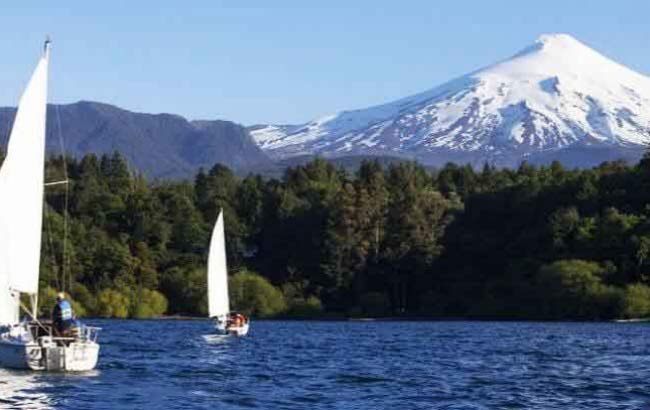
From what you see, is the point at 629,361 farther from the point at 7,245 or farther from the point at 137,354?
the point at 7,245

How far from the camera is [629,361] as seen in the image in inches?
2189

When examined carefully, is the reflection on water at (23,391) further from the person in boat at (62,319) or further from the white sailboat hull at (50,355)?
the person in boat at (62,319)

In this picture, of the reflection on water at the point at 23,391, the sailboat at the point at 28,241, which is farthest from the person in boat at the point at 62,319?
the reflection on water at the point at 23,391

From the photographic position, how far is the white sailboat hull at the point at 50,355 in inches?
1781

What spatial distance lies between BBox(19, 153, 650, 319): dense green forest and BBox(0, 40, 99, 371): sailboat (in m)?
63.5

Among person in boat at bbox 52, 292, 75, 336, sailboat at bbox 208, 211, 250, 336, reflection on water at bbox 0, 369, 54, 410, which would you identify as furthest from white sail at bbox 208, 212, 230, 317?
reflection on water at bbox 0, 369, 54, 410

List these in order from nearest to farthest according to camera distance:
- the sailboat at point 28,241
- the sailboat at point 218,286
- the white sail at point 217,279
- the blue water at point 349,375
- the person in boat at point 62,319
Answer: the blue water at point 349,375, the sailboat at point 28,241, the person in boat at point 62,319, the sailboat at point 218,286, the white sail at point 217,279

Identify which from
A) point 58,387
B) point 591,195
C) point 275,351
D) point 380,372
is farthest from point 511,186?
point 58,387

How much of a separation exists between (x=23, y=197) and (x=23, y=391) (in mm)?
7882

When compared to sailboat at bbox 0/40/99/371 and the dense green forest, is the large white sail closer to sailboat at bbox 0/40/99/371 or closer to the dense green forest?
sailboat at bbox 0/40/99/371

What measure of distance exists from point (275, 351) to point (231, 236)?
233 ft

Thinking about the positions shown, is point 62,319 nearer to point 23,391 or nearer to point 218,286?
point 23,391

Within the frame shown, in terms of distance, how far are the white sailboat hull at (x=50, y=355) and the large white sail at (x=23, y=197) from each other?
127cm

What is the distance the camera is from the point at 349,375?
48.1m
